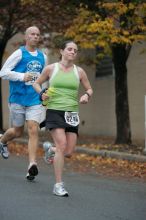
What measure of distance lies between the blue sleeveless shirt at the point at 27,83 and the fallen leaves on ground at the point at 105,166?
2.62m

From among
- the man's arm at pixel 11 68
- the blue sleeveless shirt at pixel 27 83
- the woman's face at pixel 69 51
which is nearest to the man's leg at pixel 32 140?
the blue sleeveless shirt at pixel 27 83

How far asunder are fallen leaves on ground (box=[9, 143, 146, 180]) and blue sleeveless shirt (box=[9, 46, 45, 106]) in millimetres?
2621

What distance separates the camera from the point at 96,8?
1422 centimetres

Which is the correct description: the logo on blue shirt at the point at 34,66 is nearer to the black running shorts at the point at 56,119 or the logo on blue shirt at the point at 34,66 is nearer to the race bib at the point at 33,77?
the race bib at the point at 33,77

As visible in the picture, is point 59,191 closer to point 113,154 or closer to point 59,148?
point 59,148

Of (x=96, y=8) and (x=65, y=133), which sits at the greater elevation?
(x=96, y=8)

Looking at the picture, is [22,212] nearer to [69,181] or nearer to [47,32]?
[69,181]

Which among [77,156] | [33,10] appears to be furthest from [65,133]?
[33,10]

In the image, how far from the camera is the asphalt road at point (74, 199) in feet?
23.1

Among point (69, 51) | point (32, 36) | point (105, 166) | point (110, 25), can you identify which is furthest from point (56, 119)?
point (110, 25)

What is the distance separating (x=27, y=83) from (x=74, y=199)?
1919 millimetres

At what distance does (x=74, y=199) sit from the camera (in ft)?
26.3

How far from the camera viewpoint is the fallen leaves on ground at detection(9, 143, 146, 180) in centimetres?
1147

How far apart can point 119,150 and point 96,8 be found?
117 inches
